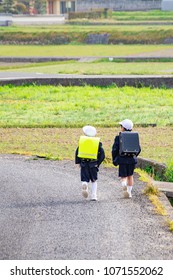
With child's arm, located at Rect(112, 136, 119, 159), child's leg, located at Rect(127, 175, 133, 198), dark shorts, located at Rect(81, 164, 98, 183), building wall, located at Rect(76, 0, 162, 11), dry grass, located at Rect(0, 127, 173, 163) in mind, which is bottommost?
building wall, located at Rect(76, 0, 162, 11)

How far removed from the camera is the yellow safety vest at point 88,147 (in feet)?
45.0

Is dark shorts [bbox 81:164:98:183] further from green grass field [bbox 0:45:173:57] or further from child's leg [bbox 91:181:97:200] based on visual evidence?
green grass field [bbox 0:45:173:57]

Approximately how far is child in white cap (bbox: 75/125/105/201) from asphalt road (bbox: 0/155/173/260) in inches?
10.1

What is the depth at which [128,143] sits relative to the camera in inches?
547

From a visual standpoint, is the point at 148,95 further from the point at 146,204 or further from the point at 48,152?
the point at 146,204

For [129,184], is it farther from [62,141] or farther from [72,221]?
[62,141]

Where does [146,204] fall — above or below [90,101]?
above

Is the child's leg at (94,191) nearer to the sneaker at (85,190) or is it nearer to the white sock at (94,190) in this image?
the white sock at (94,190)

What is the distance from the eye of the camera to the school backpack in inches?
546

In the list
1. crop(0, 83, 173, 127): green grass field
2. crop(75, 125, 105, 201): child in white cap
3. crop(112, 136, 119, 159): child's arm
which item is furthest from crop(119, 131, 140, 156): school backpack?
crop(0, 83, 173, 127): green grass field

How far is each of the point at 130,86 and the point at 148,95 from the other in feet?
8.50

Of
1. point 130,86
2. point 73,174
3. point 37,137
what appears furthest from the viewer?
point 130,86
